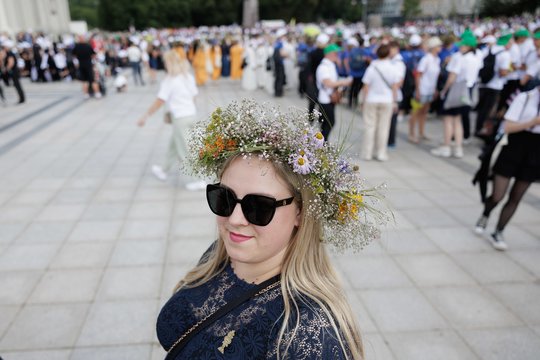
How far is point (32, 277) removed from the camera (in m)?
3.63

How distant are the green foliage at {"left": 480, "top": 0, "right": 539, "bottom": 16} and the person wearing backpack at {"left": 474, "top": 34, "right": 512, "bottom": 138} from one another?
40932mm

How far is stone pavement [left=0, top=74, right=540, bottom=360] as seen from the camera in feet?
9.57

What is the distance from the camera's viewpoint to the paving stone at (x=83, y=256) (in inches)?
151

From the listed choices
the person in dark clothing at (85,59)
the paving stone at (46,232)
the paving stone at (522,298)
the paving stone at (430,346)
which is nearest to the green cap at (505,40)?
the paving stone at (522,298)

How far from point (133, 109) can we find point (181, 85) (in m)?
6.65

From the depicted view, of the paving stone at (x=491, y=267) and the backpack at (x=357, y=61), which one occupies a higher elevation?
the backpack at (x=357, y=61)

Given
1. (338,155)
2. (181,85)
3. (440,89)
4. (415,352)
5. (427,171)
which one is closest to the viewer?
(338,155)

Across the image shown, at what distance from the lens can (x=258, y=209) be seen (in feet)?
4.21

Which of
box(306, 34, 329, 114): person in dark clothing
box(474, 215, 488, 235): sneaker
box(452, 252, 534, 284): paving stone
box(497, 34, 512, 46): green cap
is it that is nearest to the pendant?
box(452, 252, 534, 284): paving stone

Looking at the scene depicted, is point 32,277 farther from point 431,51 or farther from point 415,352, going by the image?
point 431,51

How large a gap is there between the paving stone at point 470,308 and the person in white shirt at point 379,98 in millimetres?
3143

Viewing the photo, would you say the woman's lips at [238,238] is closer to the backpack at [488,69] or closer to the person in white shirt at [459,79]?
the person in white shirt at [459,79]

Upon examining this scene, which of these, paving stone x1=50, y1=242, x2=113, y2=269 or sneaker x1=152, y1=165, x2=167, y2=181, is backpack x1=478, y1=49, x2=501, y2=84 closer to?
sneaker x1=152, y1=165, x2=167, y2=181

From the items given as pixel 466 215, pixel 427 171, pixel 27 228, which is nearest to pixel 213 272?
pixel 27 228
